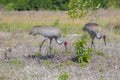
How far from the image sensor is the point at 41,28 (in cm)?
1249

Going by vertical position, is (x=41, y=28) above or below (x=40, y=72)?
above

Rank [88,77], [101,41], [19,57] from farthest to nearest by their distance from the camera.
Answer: [101,41] < [19,57] < [88,77]

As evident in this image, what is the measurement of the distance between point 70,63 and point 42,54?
5.91 feet

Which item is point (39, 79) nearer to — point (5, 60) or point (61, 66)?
point (61, 66)

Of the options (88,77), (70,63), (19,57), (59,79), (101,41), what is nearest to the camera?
(59,79)

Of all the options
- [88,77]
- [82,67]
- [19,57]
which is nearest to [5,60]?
[19,57]

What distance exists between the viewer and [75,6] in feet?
70.0

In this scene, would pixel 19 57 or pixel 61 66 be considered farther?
pixel 19 57

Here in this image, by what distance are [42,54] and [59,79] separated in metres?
4.22

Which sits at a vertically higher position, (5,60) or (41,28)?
(41,28)

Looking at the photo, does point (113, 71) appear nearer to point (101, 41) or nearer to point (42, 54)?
point (42, 54)

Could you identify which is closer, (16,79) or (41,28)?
(16,79)

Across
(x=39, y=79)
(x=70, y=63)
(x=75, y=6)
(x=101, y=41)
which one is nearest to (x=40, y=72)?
(x=39, y=79)

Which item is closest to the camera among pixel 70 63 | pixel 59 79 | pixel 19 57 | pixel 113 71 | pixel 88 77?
pixel 59 79
